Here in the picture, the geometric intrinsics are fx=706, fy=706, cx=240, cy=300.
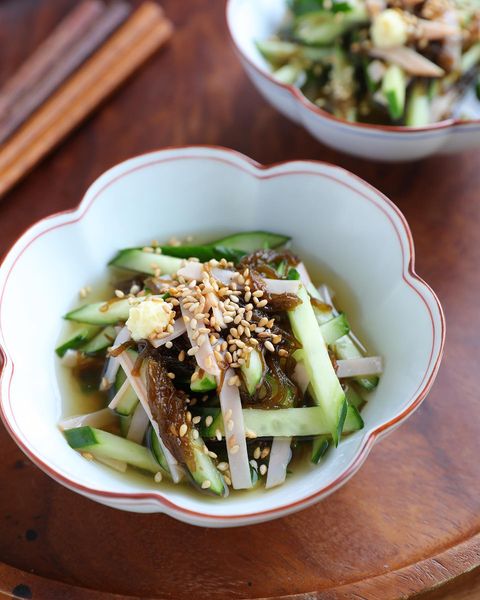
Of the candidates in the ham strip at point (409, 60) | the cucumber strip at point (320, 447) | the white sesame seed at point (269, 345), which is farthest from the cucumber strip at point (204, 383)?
the ham strip at point (409, 60)

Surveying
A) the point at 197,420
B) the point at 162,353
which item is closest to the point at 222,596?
the point at 197,420

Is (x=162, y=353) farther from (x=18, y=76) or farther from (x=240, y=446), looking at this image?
(x=18, y=76)

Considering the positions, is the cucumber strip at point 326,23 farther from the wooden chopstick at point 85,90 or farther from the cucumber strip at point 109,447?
the cucumber strip at point 109,447

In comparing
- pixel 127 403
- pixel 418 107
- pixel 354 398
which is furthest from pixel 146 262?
pixel 418 107

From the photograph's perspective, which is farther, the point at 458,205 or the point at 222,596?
the point at 458,205

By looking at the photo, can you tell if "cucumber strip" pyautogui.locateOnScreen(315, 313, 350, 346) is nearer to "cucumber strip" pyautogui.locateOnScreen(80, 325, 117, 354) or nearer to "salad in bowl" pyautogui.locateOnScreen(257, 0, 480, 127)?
"cucumber strip" pyautogui.locateOnScreen(80, 325, 117, 354)

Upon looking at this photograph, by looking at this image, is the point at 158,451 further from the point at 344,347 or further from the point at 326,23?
the point at 326,23

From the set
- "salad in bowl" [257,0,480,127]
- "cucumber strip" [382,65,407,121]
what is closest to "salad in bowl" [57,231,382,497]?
"cucumber strip" [382,65,407,121]
